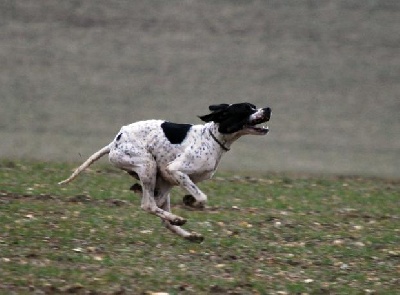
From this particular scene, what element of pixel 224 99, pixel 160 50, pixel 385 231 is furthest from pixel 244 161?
pixel 385 231

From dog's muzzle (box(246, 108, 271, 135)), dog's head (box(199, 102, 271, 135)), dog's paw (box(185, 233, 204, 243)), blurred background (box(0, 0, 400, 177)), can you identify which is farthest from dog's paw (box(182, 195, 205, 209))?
blurred background (box(0, 0, 400, 177))

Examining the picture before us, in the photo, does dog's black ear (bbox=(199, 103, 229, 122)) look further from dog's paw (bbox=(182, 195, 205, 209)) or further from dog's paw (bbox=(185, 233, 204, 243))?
dog's paw (bbox=(185, 233, 204, 243))

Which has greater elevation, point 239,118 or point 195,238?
point 239,118

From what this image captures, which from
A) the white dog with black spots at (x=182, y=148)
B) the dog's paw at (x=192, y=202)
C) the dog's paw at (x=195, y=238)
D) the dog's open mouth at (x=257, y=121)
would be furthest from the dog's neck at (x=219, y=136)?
the dog's paw at (x=195, y=238)

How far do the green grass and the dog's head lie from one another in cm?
106

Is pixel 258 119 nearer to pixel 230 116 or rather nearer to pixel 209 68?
pixel 230 116

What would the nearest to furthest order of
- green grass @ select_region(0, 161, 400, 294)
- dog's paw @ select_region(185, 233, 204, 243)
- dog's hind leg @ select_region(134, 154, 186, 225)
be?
green grass @ select_region(0, 161, 400, 294) < dog's hind leg @ select_region(134, 154, 186, 225) < dog's paw @ select_region(185, 233, 204, 243)

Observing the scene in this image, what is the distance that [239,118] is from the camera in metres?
9.20

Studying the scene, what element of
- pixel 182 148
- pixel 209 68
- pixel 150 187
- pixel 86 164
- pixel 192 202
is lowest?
pixel 192 202

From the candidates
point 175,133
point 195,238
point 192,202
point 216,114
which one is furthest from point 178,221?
point 216,114

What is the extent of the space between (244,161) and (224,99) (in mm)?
1604

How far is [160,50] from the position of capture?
1892cm

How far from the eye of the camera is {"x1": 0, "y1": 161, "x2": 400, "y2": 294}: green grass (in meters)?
7.92

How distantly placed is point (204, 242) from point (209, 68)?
31.3ft
